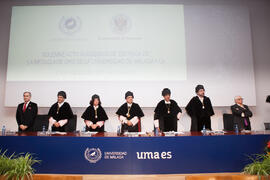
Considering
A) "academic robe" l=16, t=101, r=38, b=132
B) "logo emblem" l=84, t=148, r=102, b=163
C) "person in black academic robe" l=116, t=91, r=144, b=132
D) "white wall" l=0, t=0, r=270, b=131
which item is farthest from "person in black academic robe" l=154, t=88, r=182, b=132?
"academic robe" l=16, t=101, r=38, b=132

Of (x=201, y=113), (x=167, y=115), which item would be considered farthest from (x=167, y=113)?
(x=201, y=113)

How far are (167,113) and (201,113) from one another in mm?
783

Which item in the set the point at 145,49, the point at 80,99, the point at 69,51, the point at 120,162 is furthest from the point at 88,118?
the point at 145,49

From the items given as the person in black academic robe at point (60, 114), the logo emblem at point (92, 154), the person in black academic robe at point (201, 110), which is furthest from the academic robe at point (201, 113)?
the person in black academic robe at point (60, 114)

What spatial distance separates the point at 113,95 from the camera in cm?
451

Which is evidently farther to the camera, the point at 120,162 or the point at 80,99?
the point at 80,99

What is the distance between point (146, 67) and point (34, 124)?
2.85m

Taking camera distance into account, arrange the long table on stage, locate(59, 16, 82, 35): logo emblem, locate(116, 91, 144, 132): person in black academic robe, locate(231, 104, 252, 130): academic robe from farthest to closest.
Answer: locate(59, 16, 82, 35): logo emblem, locate(231, 104, 252, 130): academic robe, locate(116, 91, 144, 132): person in black academic robe, the long table on stage

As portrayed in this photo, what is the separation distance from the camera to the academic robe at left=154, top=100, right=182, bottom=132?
376 centimetres

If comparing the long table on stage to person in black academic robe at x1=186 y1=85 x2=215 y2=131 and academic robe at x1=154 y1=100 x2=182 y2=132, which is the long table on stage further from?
person in black academic robe at x1=186 y1=85 x2=215 y2=131

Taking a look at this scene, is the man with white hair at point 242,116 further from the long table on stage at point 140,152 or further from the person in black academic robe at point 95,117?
the person in black academic robe at point 95,117

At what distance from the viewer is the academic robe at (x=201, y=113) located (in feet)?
12.8

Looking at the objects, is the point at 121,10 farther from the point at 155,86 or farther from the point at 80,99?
the point at 80,99

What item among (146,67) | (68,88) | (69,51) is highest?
(69,51)
